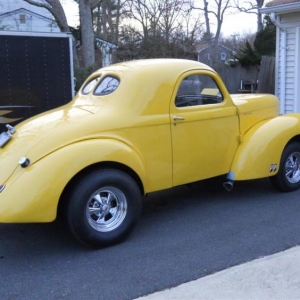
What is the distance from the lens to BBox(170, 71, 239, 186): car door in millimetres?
5238

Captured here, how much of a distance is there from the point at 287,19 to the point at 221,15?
2353 cm

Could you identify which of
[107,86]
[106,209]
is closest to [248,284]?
[106,209]

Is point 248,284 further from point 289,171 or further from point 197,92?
point 289,171

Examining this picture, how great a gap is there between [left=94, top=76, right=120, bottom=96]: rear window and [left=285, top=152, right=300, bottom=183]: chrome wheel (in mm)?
2722

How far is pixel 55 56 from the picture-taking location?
8062 millimetres

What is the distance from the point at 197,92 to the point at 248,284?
264 centimetres

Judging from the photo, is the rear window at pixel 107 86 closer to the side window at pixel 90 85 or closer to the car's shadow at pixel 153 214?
the side window at pixel 90 85

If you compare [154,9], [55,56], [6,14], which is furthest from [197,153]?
[6,14]

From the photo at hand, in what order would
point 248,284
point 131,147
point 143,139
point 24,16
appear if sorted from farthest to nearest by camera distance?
point 24,16 → point 143,139 → point 131,147 → point 248,284

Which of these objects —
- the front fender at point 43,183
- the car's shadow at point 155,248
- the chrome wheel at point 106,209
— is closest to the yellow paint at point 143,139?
the front fender at point 43,183

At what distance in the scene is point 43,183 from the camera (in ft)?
13.6

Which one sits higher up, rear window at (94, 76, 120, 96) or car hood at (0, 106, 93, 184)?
rear window at (94, 76, 120, 96)

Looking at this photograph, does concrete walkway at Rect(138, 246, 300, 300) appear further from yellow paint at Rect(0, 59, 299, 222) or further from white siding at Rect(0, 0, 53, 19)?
white siding at Rect(0, 0, 53, 19)

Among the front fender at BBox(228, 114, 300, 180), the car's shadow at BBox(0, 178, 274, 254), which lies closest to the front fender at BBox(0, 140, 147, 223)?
the car's shadow at BBox(0, 178, 274, 254)
